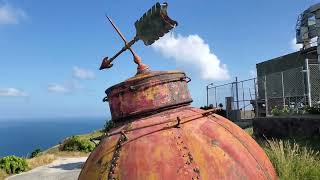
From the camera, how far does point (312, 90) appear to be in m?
19.6

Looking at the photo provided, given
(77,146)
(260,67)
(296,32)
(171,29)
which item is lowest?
(77,146)

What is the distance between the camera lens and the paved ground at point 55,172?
18.1 meters

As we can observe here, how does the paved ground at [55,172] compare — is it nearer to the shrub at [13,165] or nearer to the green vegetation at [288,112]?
the shrub at [13,165]

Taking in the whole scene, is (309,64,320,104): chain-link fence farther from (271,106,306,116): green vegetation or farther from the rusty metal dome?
the rusty metal dome

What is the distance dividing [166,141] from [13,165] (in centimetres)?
1788

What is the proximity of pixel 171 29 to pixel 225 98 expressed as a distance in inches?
843

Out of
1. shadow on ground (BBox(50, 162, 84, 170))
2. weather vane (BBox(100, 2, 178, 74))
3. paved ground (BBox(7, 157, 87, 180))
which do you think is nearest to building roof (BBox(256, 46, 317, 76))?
shadow on ground (BBox(50, 162, 84, 170))

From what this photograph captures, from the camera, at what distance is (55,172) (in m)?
19.4

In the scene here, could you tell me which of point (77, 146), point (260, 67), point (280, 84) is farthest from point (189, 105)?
point (260, 67)

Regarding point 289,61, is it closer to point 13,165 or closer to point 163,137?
point 13,165

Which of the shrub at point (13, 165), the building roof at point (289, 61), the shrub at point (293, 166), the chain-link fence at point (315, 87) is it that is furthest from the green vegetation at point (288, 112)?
the shrub at point (13, 165)

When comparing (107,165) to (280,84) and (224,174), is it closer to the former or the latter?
(224,174)

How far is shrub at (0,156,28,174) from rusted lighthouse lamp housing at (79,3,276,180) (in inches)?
672

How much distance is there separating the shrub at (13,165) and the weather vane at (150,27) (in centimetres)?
1700
